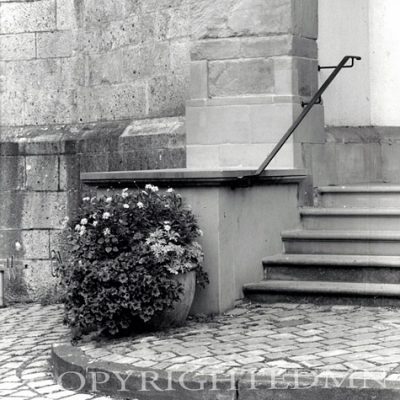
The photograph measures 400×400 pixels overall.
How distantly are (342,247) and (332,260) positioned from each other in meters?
0.31

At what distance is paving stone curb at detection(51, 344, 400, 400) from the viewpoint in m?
5.50

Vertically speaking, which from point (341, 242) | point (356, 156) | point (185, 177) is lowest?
point (341, 242)

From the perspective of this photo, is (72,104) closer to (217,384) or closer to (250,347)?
(250,347)

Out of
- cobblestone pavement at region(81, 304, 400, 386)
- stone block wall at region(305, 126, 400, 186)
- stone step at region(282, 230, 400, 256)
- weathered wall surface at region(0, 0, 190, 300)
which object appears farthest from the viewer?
weathered wall surface at region(0, 0, 190, 300)

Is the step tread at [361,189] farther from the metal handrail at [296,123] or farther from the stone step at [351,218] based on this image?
the metal handrail at [296,123]

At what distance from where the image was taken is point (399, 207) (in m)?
8.83

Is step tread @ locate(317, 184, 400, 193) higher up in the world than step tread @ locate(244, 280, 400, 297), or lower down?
higher up

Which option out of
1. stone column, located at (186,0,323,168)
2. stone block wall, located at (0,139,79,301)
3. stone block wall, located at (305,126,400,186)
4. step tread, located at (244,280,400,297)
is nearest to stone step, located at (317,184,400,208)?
stone block wall, located at (305,126,400,186)

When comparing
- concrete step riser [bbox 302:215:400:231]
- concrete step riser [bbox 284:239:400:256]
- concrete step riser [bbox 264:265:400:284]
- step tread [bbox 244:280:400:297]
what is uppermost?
concrete step riser [bbox 302:215:400:231]

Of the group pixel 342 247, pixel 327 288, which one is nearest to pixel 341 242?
pixel 342 247

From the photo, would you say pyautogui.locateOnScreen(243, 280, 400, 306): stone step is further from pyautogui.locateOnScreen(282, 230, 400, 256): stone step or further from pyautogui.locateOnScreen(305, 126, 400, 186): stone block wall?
pyautogui.locateOnScreen(305, 126, 400, 186): stone block wall

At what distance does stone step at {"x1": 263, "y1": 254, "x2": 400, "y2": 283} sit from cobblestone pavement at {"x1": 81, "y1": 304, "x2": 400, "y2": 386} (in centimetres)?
39

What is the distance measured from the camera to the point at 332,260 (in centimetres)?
820

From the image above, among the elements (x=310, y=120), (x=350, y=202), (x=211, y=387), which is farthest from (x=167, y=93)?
(x=211, y=387)
